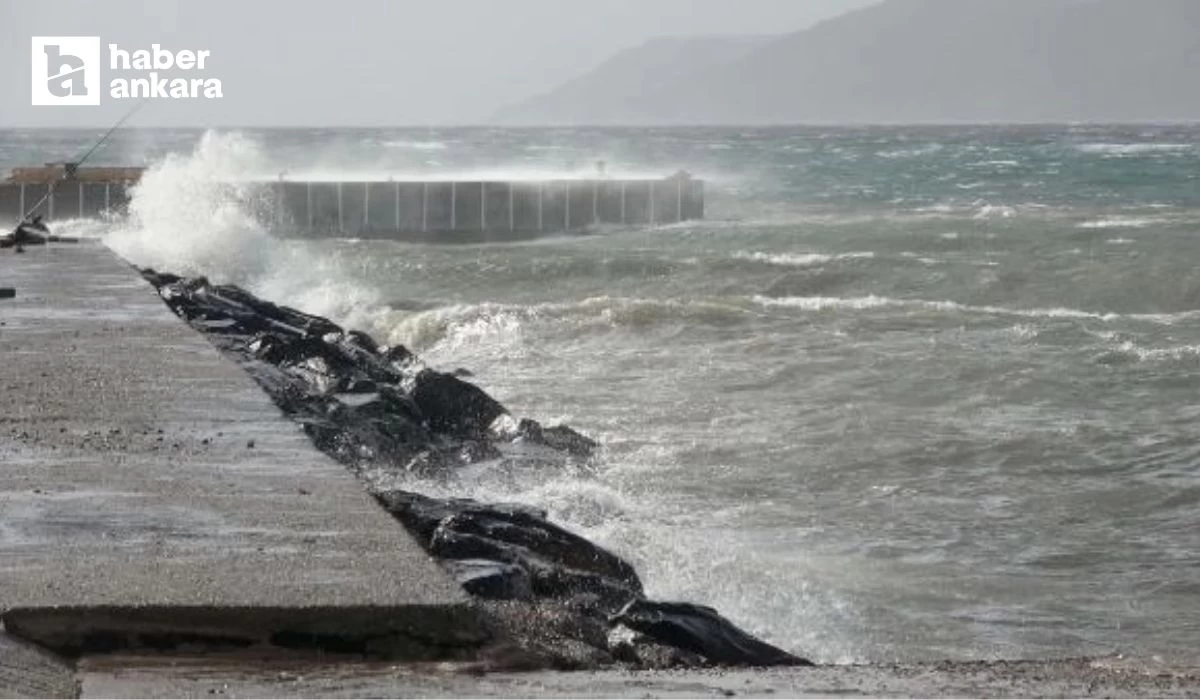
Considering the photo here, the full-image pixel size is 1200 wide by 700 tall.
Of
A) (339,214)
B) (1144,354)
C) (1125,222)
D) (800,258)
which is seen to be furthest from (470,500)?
(339,214)

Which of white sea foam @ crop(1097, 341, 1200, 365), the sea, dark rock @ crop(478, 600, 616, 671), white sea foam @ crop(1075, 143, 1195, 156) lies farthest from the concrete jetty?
white sea foam @ crop(1075, 143, 1195, 156)

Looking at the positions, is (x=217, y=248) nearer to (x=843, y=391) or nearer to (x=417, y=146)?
(x=843, y=391)

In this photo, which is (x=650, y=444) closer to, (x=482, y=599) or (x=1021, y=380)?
(x=1021, y=380)

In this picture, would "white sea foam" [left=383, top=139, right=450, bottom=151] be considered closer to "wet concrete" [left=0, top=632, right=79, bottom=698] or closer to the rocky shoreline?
the rocky shoreline

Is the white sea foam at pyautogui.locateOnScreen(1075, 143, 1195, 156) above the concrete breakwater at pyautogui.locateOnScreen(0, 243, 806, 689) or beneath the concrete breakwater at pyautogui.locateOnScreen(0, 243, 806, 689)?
beneath

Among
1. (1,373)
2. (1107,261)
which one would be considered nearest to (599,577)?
(1,373)

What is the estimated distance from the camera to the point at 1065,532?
33.9 feet

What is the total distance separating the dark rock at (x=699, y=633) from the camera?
5566 millimetres

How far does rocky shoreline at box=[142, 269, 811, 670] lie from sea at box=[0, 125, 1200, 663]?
441mm

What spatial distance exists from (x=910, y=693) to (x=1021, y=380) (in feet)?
37.3

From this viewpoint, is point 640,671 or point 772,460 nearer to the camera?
point 640,671

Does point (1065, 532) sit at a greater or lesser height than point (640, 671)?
lesser

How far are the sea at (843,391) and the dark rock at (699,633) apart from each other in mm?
1538

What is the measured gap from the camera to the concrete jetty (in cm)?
475
